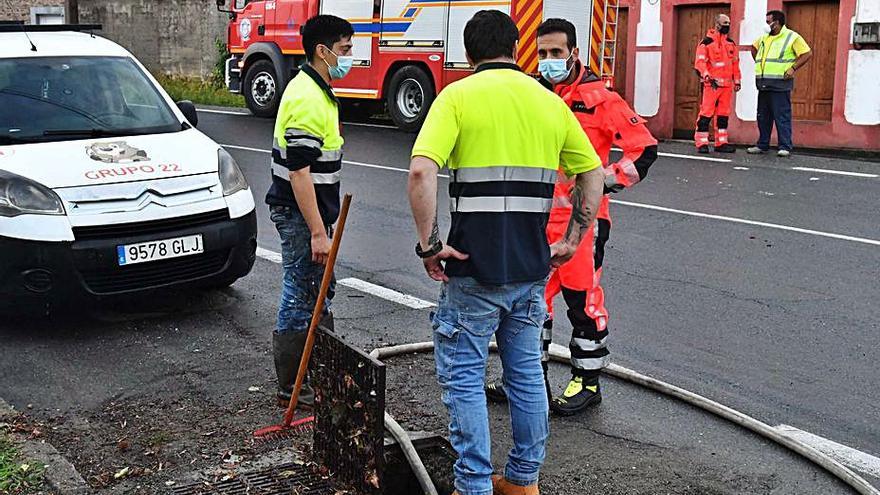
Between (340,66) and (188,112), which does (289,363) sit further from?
(188,112)

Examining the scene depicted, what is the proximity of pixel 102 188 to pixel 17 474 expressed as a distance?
2395 millimetres

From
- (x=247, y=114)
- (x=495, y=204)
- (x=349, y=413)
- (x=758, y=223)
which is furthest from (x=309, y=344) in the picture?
(x=247, y=114)

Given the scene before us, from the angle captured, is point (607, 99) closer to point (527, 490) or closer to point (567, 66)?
point (567, 66)

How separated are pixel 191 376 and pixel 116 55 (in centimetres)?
320

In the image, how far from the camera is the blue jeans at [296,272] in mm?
5402

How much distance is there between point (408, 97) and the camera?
763 inches

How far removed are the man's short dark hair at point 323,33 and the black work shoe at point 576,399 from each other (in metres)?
2.06

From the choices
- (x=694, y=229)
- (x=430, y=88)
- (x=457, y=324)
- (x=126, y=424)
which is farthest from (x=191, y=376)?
(x=430, y=88)

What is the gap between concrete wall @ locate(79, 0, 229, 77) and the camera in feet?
102

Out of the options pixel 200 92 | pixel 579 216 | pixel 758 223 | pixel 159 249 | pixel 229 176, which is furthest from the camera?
pixel 200 92

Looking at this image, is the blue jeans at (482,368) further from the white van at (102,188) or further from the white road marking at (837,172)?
the white road marking at (837,172)

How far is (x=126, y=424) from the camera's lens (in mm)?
5430

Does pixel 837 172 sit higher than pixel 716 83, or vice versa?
pixel 716 83

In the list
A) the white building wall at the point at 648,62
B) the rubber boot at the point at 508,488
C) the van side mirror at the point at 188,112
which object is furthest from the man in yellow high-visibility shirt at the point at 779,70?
the rubber boot at the point at 508,488
